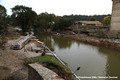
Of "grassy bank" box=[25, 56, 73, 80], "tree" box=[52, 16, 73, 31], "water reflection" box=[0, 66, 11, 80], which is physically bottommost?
"water reflection" box=[0, 66, 11, 80]

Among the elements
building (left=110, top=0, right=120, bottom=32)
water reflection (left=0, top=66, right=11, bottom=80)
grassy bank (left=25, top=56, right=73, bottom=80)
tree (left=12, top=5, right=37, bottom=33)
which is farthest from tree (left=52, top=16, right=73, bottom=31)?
water reflection (left=0, top=66, right=11, bottom=80)

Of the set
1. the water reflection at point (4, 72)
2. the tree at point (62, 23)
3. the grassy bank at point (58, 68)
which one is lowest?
the water reflection at point (4, 72)

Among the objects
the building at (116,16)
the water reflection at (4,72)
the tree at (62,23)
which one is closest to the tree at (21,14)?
the tree at (62,23)

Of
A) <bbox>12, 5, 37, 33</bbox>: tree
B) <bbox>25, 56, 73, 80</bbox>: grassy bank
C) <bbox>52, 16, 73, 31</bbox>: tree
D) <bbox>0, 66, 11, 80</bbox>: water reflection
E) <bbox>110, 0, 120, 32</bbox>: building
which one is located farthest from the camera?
<bbox>52, 16, 73, 31</bbox>: tree

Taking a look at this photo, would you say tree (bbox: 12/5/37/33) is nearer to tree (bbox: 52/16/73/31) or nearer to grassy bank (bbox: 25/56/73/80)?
tree (bbox: 52/16/73/31)

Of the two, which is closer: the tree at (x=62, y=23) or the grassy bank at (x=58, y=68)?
the grassy bank at (x=58, y=68)

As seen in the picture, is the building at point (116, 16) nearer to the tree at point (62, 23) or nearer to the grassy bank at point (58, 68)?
the tree at point (62, 23)

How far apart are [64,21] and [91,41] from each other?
17467 mm

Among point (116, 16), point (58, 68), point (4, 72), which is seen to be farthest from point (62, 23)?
point (4, 72)

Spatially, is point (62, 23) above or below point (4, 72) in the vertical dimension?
above

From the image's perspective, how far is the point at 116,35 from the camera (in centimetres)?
2300

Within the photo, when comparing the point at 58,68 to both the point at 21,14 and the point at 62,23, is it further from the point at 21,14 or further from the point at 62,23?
the point at 62,23

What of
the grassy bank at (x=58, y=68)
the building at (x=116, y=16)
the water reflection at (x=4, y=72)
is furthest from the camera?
the building at (x=116, y=16)

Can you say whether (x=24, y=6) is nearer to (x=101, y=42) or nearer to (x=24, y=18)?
(x=24, y=18)
